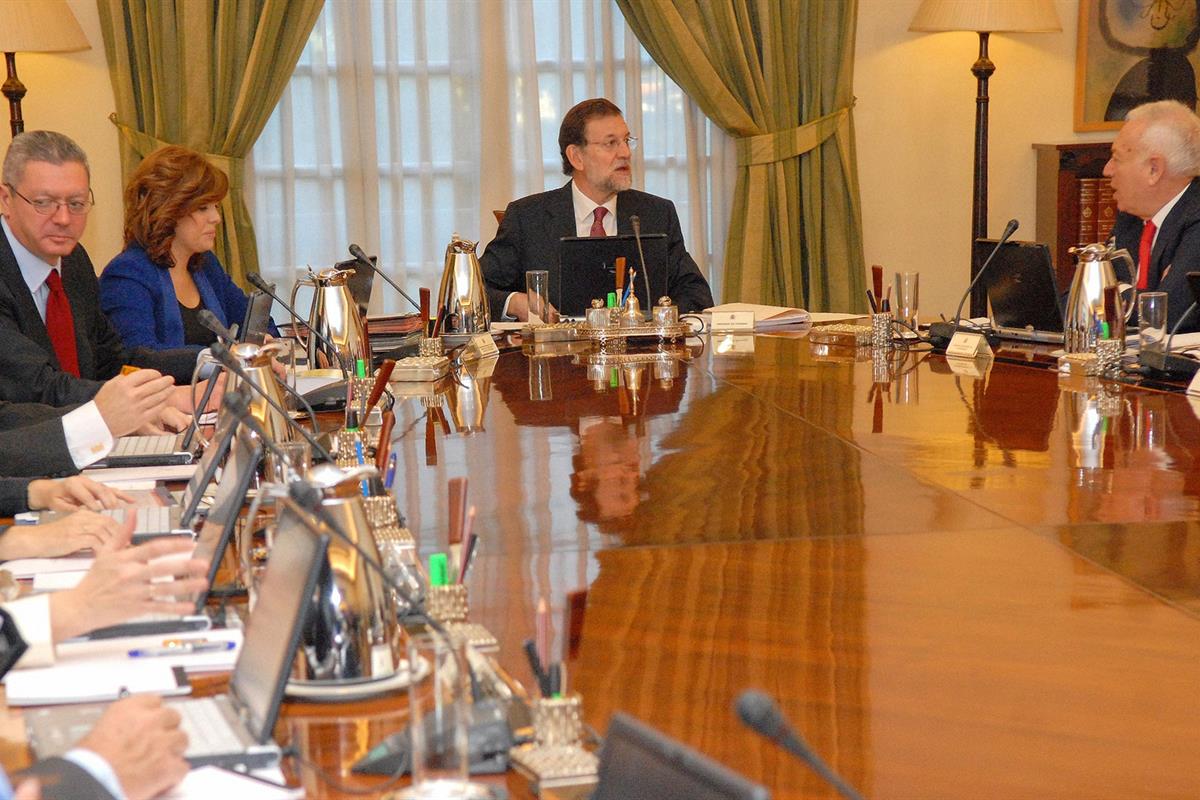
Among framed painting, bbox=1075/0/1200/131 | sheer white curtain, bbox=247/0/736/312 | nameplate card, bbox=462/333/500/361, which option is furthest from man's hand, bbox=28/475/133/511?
framed painting, bbox=1075/0/1200/131

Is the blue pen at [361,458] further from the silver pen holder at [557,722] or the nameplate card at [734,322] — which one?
the nameplate card at [734,322]

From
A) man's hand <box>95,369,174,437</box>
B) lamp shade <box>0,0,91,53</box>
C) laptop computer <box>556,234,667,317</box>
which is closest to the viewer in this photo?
man's hand <box>95,369,174,437</box>

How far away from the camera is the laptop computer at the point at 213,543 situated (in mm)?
1627

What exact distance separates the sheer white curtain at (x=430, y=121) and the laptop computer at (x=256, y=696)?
16.4 ft

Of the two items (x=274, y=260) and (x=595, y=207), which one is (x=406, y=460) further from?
(x=274, y=260)

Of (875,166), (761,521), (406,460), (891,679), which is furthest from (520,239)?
(891,679)

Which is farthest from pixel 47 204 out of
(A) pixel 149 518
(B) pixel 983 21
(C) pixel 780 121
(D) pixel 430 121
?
(B) pixel 983 21

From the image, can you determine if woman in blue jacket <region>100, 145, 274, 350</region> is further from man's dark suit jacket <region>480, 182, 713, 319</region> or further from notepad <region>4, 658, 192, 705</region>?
notepad <region>4, 658, 192, 705</region>

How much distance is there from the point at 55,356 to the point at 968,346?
2.48 meters

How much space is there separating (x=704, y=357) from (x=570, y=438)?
132 centimetres

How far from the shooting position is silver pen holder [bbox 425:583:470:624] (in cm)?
163

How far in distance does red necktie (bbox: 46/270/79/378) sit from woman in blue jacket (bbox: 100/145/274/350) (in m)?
0.52

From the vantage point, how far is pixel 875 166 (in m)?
6.68

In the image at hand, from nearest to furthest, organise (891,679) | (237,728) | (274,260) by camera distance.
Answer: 1. (237,728)
2. (891,679)
3. (274,260)
